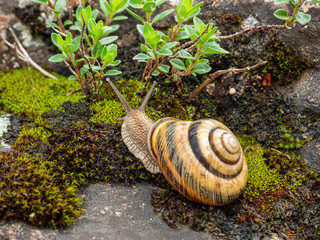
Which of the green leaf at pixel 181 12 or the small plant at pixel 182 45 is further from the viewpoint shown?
the green leaf at pixel 181 12

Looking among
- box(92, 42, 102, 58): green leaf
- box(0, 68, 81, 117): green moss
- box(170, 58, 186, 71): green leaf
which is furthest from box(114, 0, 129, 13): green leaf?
box(0, 68, 81, 117): green moss

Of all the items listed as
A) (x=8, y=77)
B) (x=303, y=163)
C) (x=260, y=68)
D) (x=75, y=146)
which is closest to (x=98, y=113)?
(x=75, y=146)

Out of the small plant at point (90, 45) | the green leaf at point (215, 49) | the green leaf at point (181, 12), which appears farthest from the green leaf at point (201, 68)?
the small plant at point (90, 45)

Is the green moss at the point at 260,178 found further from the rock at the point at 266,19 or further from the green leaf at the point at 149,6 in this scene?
the green leaf at the point at 149,6

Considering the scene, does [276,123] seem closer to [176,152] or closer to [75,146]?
[176,152]

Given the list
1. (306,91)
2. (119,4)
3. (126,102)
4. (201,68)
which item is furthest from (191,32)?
(306,91)

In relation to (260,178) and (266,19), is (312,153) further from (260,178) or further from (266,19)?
(266,19)
